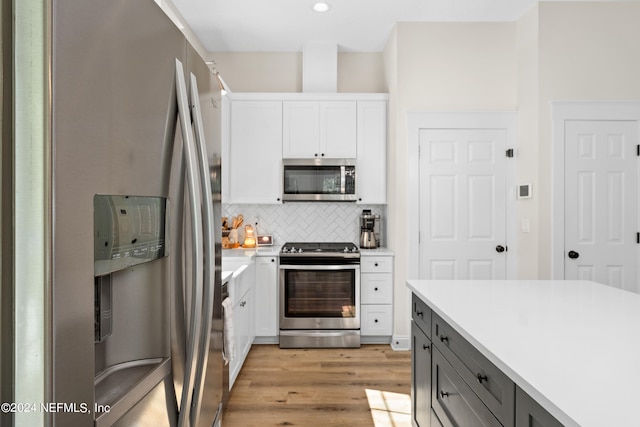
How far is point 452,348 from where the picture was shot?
1.61m

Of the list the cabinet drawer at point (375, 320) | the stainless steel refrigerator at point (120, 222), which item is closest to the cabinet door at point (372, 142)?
the cabinet drawer at point (375, 320)

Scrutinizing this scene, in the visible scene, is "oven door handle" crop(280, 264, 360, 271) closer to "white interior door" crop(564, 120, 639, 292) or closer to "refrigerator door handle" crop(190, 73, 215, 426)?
"white interior door" crop(564, 120, 639, 292)

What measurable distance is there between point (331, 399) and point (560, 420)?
2131 millimetres

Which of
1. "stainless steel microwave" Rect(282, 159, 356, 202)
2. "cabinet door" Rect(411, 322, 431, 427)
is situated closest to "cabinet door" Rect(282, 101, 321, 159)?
"stainless steel microwave" Rect(282, 159, 356, 202)

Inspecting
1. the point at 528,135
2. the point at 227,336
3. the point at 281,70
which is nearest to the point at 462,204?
the point at 528,135

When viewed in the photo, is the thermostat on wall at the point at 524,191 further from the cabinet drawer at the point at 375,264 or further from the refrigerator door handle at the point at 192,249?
the refrigerator door handle at the point at 192,249

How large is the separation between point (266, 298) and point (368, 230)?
1.23 meters

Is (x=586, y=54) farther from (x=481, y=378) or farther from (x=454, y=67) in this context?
(x=481, y=378)

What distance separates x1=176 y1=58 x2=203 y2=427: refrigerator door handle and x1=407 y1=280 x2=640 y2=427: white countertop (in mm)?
834

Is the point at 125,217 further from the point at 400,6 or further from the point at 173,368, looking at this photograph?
the point at 400,6

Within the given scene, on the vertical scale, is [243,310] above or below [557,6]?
below

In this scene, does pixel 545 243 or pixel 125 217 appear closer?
pixel 125 217

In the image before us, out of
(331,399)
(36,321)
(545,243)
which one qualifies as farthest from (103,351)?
(545,243)

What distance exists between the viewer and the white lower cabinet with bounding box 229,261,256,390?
9.24 ft
